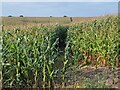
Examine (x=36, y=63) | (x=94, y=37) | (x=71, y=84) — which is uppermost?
(x=94, y=37)

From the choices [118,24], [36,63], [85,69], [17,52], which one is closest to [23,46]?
[17,52]

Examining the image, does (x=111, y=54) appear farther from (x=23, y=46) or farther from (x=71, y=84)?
(x=23, y=46)

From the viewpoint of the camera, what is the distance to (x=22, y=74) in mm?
5590

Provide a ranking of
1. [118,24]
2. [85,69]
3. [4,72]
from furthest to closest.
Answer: [118,24] → [85,69] → [4,72]

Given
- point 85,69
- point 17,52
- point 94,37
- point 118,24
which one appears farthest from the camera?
point 118,24

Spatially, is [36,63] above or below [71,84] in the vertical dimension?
above

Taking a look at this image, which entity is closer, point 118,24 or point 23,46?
point 23,46

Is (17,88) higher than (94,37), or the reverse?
(94,37)

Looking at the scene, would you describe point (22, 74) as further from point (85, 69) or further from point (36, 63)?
point (85, 69)

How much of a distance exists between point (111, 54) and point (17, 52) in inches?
95.5

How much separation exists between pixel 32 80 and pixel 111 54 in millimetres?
2247

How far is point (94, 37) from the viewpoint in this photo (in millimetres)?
8312

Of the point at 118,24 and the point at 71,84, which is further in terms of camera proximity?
the point at 118,24

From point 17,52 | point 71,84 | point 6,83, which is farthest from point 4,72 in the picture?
point 71,84
